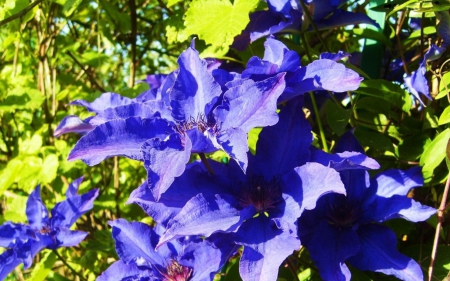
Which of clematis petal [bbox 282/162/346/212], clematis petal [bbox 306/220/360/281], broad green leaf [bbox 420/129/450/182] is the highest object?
clematis petal [bbox 282/162/346/212]

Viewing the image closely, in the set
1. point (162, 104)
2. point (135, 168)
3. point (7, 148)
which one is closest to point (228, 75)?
point (162, 104)

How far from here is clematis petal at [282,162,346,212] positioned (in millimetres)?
530

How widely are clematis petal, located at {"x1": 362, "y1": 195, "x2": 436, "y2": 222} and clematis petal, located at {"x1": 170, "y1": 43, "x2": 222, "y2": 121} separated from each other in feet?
0.78

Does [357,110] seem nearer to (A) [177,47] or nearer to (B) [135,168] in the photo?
(B) [135,168]

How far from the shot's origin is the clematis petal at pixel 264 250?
52 centimetres

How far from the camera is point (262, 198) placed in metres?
0.61

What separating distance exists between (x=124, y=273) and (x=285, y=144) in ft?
0.92

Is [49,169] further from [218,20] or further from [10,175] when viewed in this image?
[218,20]

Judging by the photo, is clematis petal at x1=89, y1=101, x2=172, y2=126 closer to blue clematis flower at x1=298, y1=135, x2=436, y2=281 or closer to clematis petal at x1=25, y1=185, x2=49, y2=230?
blue clematis flower at x1=298, y1=135, x2=436, y2=281

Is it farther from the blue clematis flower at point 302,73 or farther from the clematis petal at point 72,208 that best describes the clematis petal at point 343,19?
the clematis petal at point 72,208

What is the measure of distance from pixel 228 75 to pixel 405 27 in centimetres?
48

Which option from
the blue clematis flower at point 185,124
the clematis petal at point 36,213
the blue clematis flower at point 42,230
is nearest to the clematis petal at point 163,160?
the blue clematis flower at point 185,124

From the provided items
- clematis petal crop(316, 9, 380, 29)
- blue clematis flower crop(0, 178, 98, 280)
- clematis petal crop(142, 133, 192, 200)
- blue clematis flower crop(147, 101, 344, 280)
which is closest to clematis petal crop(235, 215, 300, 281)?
blue clematis flower crop(147, 101, 344, 280)

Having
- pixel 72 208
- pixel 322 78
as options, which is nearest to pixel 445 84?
pixel 322 78
